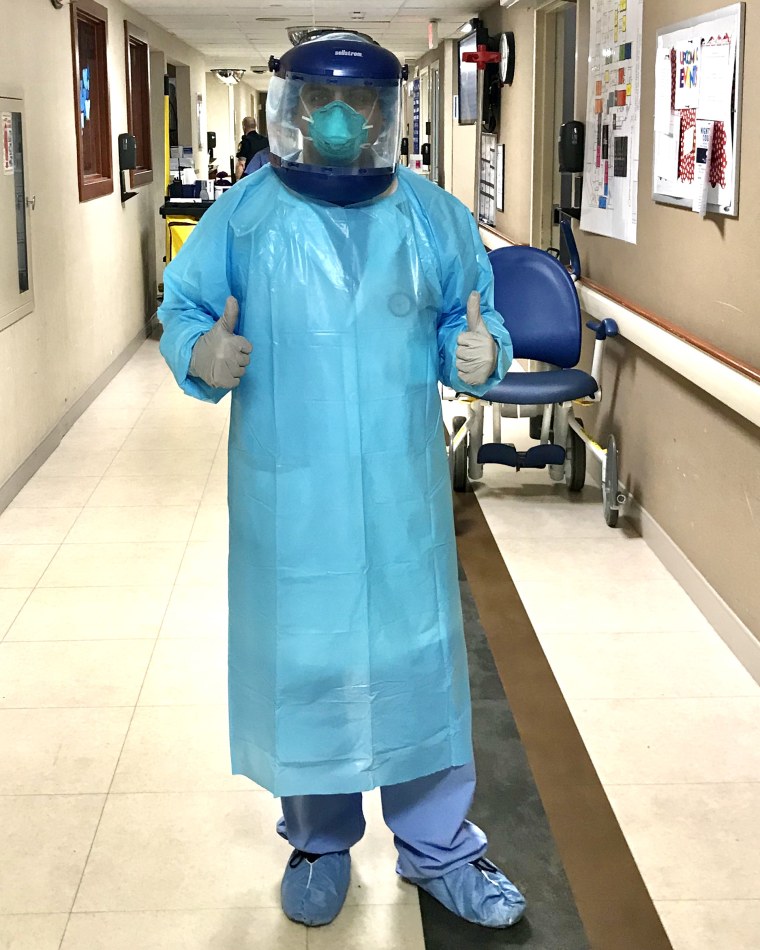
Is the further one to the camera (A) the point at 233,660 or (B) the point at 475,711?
(B) the point at 475,711

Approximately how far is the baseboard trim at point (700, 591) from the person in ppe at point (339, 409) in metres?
1.35

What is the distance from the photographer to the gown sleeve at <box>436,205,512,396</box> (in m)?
1.95

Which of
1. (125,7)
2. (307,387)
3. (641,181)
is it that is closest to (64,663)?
(307,387)

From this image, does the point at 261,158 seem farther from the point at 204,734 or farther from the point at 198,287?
the point at 204,734

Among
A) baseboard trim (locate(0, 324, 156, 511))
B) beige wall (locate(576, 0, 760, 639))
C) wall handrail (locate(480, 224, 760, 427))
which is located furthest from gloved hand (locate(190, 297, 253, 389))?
baseboard trim (locate(0, 324, 156, 511))

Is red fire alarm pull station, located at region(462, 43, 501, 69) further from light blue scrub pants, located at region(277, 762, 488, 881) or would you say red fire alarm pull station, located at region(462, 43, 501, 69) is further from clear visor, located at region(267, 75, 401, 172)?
light blue scrub pants, located at region(277, 762, 488, 881)

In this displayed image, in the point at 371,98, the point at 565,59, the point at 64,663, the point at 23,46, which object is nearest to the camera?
the point at 371,98

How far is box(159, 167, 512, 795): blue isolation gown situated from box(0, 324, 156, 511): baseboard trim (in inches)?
115

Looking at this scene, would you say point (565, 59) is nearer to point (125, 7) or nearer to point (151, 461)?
point (125, 7)

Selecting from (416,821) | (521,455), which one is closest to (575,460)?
(521,455)

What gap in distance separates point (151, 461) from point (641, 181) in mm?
2549

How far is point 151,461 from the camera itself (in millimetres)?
5379

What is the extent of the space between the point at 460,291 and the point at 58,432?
4117 millimetres

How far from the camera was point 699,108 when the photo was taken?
3.50 metres
